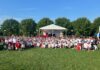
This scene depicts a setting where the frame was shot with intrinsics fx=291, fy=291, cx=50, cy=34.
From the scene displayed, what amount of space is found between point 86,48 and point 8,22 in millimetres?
78011

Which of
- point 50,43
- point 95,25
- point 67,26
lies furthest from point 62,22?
point 50,43

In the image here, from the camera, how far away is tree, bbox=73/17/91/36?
8419 cm

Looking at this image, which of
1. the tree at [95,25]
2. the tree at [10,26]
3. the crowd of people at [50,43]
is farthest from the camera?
the tree at [10,26]

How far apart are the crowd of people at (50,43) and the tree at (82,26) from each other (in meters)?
52.8

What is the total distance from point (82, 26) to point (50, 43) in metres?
55.1

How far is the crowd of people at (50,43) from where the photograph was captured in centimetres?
2669

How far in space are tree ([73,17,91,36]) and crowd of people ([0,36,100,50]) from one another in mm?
52758

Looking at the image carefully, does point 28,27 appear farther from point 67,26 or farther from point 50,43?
point 50,43

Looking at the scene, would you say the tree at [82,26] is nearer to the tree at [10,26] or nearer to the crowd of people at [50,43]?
the tree at [10,26]

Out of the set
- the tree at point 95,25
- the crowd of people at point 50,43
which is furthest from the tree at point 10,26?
the crowd of people at point 50,43

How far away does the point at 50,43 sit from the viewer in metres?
30.8

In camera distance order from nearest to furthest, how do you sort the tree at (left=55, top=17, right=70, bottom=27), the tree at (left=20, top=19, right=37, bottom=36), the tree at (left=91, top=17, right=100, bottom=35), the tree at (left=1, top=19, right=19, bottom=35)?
1. the tree at (left=91, top=17, right=100, bottom=35)
2. the tree at (left=20, top=19, right=37, bottom=36)
3. the tree at (left=55, top=17, right=70, bottom=27)
4. the tree at (left=1, top=19, right=19, bottom=35)

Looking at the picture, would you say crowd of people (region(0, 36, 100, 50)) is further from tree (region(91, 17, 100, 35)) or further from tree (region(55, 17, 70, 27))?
tree (region(55, 17, 70, 27))

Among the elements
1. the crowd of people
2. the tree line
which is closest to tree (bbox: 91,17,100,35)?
the tree line
